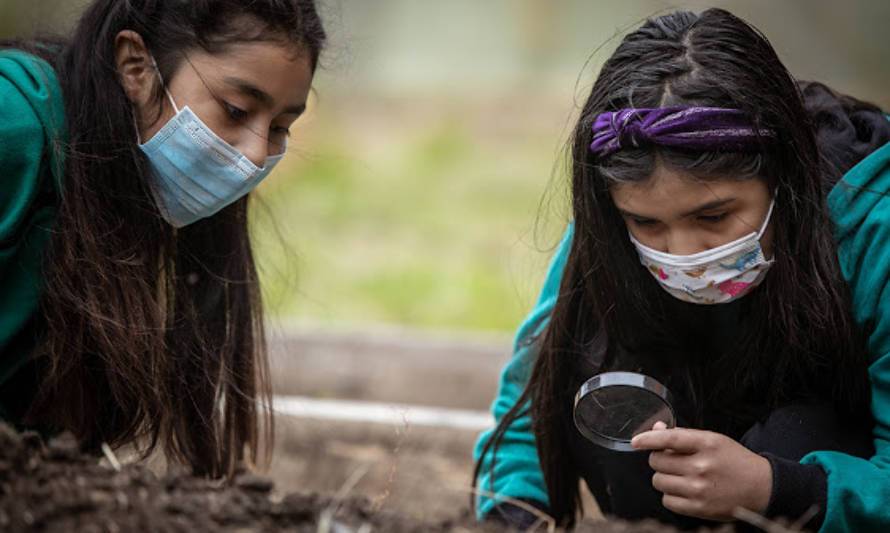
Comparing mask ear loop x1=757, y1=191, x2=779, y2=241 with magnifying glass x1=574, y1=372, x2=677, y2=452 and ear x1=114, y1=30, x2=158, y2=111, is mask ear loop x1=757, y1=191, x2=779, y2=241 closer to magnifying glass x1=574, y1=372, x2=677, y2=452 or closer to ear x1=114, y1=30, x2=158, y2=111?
magnifying glass x1=574, y1=372, x2=677, y2=452

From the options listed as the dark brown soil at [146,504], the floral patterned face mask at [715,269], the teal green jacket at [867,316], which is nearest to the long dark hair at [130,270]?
the dark brown soil at [146,504]

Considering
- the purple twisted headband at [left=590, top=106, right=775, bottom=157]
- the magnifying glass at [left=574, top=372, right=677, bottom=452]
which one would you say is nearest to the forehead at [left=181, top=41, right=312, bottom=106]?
the purple twisted headband at [left=590, top=106, right=775, bottom=157]

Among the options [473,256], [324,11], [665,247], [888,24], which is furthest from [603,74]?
[888,24]

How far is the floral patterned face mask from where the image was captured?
2.41m

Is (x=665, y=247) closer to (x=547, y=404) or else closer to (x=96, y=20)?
(x=547, y=404)

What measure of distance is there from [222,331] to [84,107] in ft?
2.21

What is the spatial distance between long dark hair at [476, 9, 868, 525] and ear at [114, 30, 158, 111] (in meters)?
1.02

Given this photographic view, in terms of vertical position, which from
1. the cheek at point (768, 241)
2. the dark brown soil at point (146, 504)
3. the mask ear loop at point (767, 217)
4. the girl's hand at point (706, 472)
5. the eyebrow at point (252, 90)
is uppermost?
the eyebrow at point (252, 90)

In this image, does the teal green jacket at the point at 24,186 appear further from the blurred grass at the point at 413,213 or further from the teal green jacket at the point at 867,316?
the blurred grass at the point at 413,213

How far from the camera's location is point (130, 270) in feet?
9.04

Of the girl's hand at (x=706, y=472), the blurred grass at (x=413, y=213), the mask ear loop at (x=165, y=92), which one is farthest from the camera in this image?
the blurred grass at (x=413, y=213)

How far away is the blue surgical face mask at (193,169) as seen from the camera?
8.96 ft

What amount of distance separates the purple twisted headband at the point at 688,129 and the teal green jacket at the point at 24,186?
1.27 metres

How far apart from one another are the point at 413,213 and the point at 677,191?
626 cm
